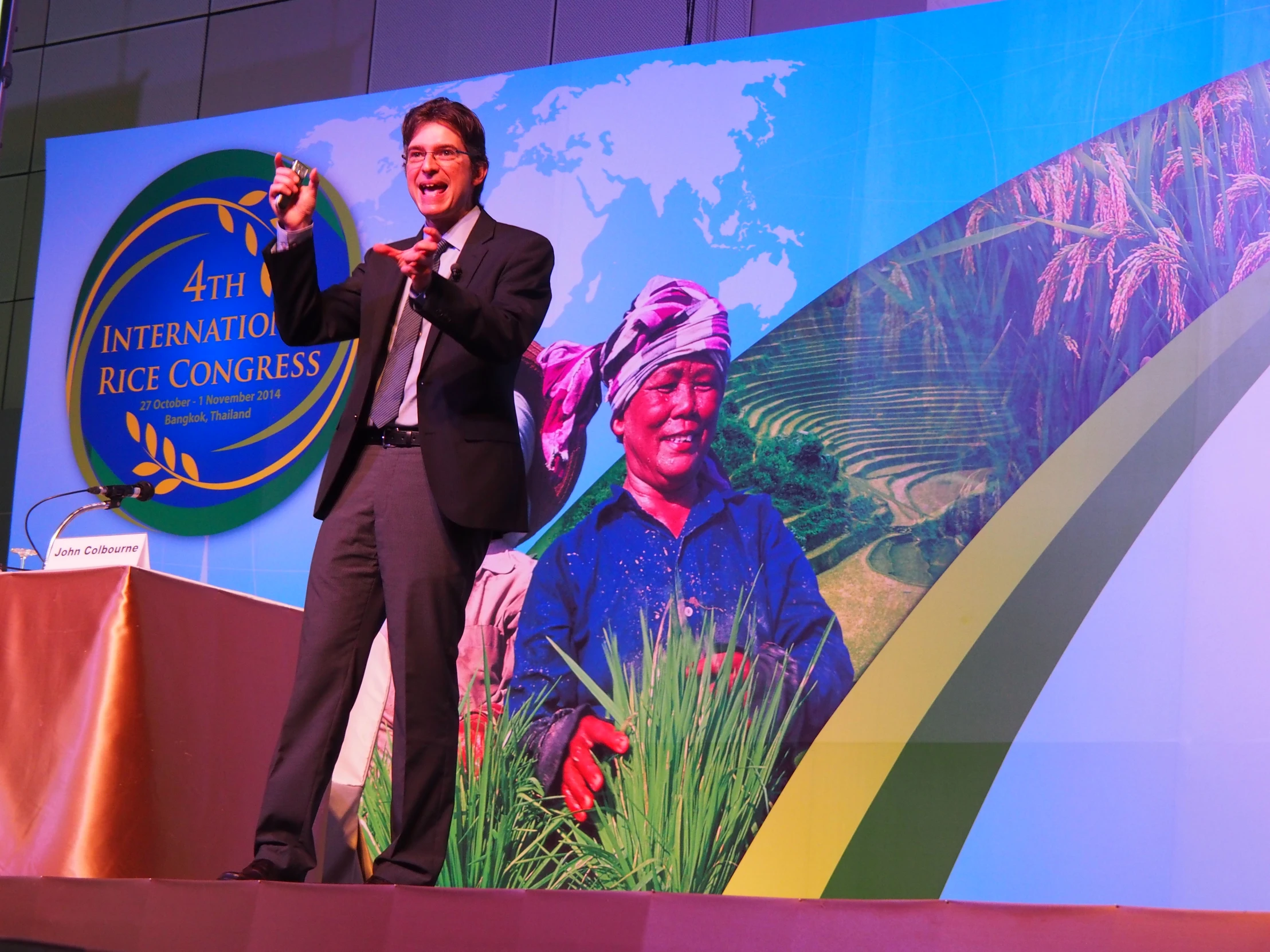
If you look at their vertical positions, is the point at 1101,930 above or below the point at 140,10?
below

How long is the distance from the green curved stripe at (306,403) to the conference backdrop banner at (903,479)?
5 cm

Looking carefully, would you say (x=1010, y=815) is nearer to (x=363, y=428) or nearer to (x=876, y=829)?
(x=876, y=829)

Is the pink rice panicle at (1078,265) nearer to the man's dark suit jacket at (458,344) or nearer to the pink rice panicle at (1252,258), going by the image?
the pink rice panicle at (1252,258)

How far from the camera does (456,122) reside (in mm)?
1979

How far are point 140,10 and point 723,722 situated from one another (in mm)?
3938

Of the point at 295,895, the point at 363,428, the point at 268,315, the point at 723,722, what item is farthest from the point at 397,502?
the point at 268,315

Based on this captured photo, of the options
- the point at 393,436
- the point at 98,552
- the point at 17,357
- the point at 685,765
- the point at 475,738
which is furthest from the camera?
the point at 17,357

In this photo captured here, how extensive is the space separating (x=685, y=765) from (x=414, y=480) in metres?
2.13

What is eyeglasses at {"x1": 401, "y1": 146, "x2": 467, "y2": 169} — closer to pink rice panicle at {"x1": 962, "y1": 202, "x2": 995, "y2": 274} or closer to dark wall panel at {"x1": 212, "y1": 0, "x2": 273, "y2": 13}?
pink rice panicle at {"x1": 962, "y1": 202, "x2": 995, "y2": 274}

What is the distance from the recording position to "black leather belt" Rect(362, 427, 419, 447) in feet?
6.28

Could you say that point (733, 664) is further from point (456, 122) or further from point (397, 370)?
point (456, 122)

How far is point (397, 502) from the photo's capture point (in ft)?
6.11

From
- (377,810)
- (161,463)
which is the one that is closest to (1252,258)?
(377,810)

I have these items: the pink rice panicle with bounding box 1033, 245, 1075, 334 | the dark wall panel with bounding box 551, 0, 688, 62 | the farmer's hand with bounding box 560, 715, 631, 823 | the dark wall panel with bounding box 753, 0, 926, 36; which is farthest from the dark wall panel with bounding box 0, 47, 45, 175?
the pink rice panicle with bounding box 1033, 245, 1075, 334
